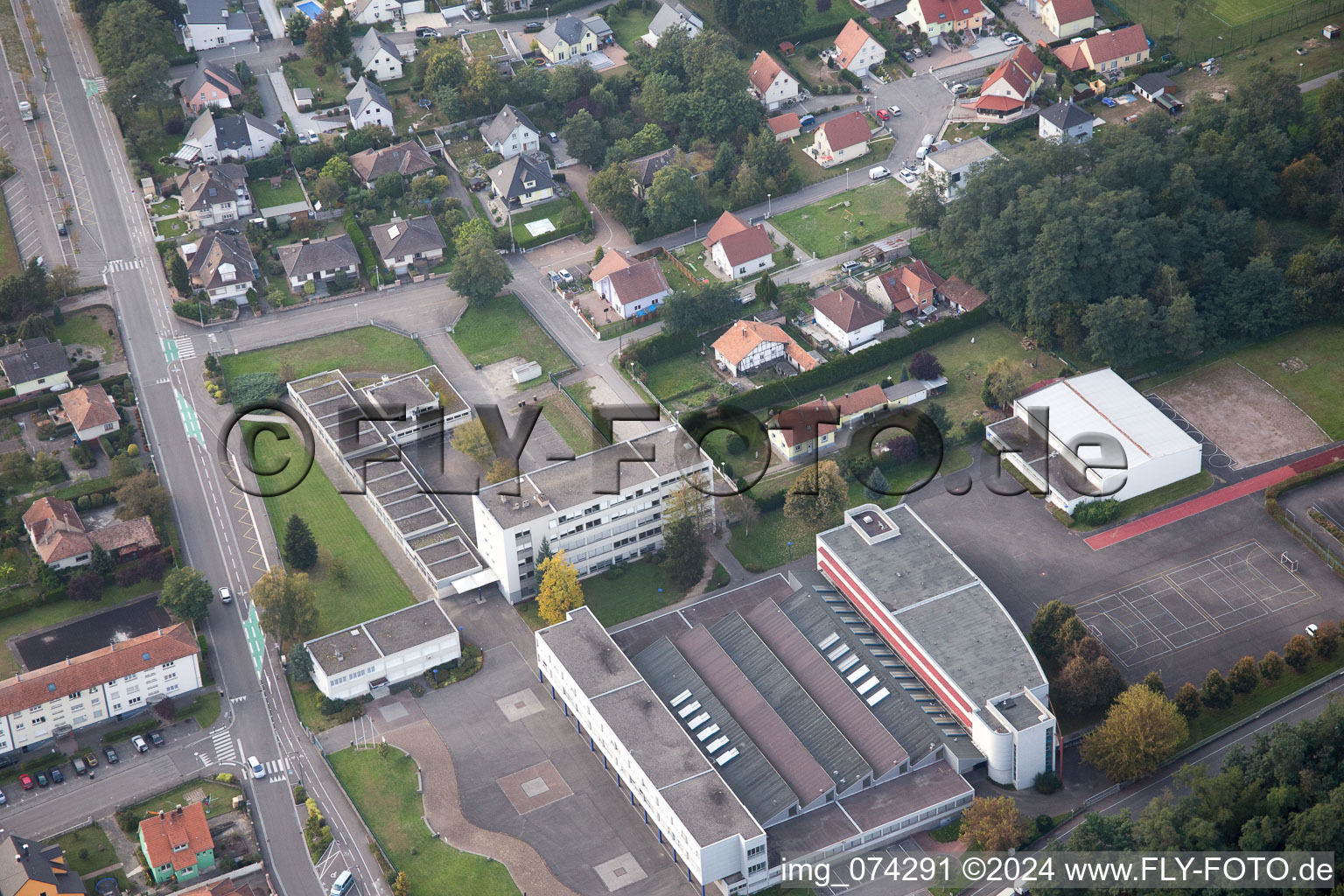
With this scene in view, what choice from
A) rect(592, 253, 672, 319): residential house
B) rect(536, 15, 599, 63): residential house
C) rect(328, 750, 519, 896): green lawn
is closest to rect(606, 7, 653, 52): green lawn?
rect(536, 15, 599, 63): residential house

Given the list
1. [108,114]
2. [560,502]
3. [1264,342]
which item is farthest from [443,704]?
[108,114]

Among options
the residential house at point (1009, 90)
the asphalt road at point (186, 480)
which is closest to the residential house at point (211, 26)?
the asphalt road at point (186, 480)

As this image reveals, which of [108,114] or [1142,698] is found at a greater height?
[108,114]

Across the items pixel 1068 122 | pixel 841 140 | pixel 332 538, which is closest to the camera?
pixel 332 538

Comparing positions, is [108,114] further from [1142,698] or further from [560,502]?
[1142,698]

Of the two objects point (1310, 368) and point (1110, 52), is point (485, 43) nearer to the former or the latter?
point (1110, 52)

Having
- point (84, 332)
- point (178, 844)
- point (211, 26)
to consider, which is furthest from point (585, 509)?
point (211, 26)
